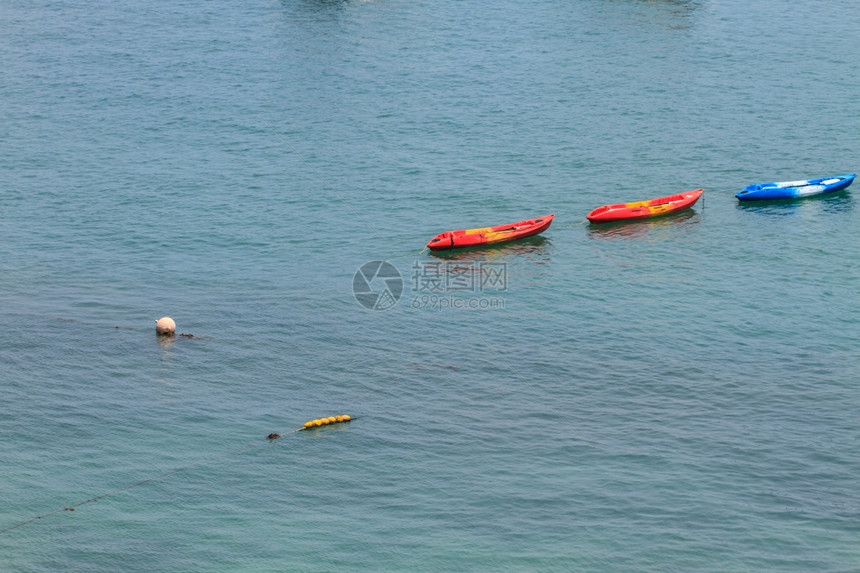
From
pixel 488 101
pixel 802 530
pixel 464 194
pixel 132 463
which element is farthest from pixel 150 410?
pixel 488 101

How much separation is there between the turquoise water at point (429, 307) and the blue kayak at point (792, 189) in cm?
106

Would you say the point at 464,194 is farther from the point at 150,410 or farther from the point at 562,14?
the point at 562,14

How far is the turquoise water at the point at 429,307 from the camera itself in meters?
36.4

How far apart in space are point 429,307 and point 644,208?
20499 millimetres

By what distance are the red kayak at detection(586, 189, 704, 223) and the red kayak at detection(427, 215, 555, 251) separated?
4143mm

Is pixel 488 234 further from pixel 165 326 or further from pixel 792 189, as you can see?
pixel 792 189

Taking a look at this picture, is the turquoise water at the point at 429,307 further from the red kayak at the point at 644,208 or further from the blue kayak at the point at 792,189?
the blue kayak at the point at 792,189

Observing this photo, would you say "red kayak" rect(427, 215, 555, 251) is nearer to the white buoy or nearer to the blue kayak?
the blue kayak

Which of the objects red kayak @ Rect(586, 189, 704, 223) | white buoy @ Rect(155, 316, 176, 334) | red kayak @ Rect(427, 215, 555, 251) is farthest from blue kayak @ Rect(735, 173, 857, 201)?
white buoy @ Rect(155, 316, 176, 334)

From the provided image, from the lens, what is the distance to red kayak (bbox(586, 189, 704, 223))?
228 feet

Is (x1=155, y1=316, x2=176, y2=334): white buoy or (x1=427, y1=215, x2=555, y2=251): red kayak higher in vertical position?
(x1=427, y1=215, x2=555, y2=251): red kayak

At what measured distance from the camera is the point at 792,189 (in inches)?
2886

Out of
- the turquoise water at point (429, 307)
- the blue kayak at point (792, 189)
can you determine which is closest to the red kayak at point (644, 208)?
the turquoise water at point (429, 307)

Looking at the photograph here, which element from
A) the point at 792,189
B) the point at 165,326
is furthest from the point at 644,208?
the point at 165,326
